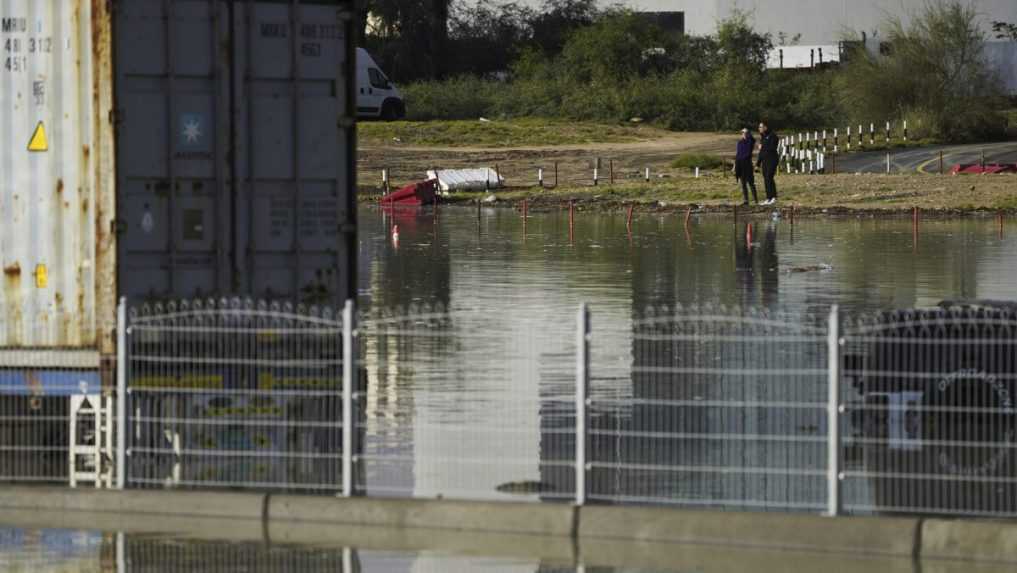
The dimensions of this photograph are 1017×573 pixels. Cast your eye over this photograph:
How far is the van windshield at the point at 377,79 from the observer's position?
68.4 m

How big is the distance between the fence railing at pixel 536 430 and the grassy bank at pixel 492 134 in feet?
166

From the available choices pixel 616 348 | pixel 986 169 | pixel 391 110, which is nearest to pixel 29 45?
pixel 616 348

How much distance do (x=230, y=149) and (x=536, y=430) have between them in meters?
2.84

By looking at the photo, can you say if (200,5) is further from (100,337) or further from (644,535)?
(644,535)

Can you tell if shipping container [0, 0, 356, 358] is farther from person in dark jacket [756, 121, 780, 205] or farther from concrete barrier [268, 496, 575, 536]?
person in dark jacket [756, 121, 780, 205]

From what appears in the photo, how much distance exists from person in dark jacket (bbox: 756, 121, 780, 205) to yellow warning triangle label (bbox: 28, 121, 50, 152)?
29.3 meters

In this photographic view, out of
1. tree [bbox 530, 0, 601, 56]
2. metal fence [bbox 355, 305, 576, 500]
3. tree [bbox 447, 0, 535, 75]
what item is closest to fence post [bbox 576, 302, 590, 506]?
metal fence [bbox 355, 305, 576, 500]

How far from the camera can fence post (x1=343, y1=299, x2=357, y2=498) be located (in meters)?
11.9

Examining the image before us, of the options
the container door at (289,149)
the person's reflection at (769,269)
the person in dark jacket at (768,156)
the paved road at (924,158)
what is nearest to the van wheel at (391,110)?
the paved road at (924,158)

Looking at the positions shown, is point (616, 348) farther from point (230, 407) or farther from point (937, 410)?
point (230, 407)

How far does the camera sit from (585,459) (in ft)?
39.1

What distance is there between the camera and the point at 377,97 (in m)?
69.2

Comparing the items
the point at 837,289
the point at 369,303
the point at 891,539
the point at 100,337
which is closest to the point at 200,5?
the point at 100,337

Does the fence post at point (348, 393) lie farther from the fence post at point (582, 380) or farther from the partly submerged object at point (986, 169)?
the partly submerged object at point (986, 169)
